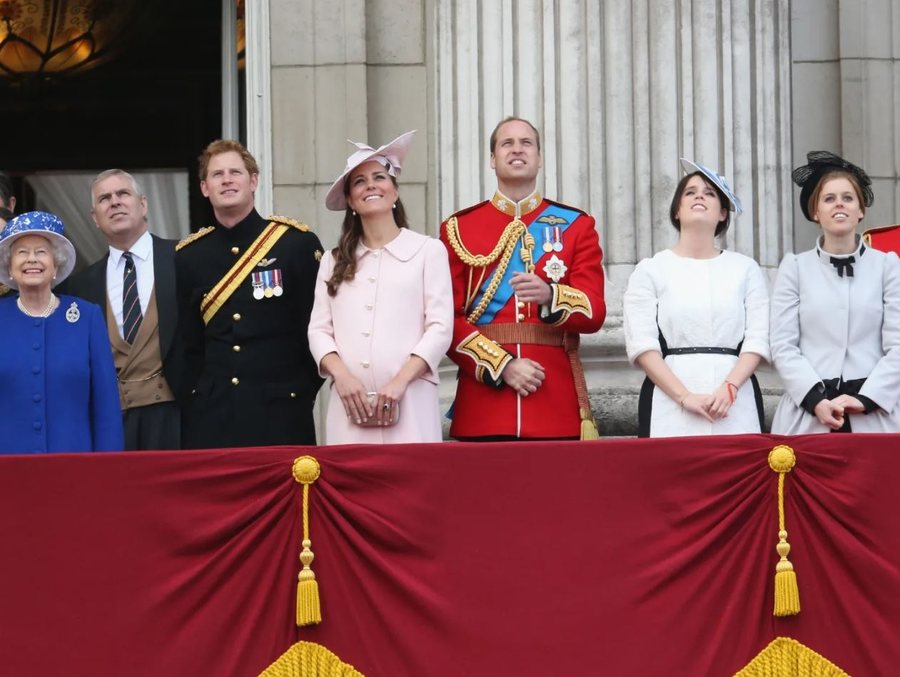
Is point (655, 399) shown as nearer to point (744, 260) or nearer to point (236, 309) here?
point (744, 260)

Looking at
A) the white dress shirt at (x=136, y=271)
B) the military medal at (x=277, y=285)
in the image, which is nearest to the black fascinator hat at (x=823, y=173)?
the military medal at (x=277, y=285)

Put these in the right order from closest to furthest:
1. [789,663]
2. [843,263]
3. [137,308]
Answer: [789,663] < [843,263] < [137,308]

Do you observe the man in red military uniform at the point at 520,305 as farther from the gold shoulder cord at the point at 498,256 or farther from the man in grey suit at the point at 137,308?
the man in grey suit at the point at 137,308

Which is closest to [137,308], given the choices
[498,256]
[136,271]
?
[136,271]

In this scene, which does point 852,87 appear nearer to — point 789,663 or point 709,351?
point 709,351

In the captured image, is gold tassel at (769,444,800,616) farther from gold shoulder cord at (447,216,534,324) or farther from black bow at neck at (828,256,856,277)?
gold shoulder cord at (447,216,534,324)

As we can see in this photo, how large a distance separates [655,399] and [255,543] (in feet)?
5.56

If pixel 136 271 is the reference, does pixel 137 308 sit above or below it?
below

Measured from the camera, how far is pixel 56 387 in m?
7.32

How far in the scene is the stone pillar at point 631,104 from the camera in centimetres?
970

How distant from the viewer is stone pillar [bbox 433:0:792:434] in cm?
970

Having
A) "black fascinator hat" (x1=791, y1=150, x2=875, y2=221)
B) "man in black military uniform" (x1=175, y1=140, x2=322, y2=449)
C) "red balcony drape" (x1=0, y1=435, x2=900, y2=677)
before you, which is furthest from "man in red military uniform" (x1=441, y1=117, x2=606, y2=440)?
"red balcony drape" (x1=0, y1=435, x2=900, y2=677)

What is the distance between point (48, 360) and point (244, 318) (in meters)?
0.78

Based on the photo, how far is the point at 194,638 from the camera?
6578 millimetres
